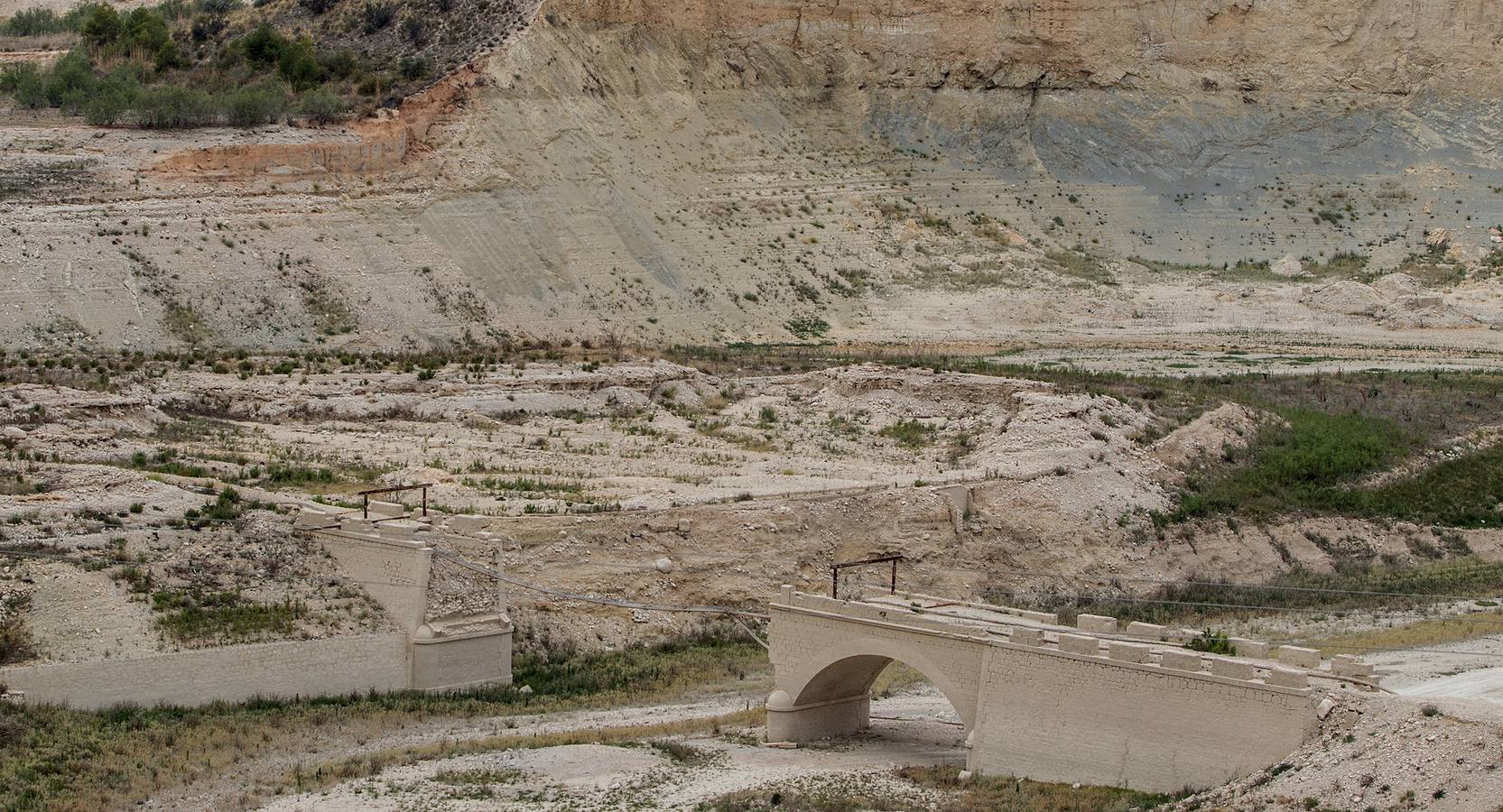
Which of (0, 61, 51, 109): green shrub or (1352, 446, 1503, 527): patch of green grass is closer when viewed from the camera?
Result: (1352, 446, 1503, 527): patch of green grass

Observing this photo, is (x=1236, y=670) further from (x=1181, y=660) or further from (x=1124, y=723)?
(x=1124, y=723)

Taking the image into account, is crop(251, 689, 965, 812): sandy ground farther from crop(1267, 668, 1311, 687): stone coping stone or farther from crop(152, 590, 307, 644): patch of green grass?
crop(1267, 668, 1311, 687): stone coping stone

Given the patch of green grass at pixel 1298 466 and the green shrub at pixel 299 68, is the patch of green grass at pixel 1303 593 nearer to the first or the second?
the patch of green grass at pixel 1298 466

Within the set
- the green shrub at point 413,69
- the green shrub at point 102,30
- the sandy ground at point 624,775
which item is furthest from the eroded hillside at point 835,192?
the sandy ground at point 624,775

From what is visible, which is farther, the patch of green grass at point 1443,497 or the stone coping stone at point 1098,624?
the patch of green grass at point 1443,497

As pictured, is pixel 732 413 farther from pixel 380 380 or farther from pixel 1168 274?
pixel 1168 274

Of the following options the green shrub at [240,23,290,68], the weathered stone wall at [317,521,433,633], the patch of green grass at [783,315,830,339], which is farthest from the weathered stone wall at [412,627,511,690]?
the green shrub at [240,23,290,68]
